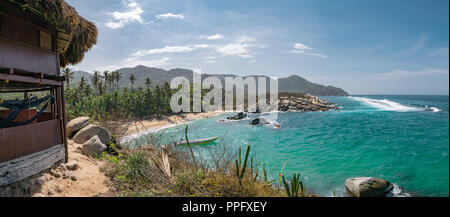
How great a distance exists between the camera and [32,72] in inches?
227

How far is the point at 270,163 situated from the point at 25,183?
1345cm

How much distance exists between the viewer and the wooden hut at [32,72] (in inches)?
208

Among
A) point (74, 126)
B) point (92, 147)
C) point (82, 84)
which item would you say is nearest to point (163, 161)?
point (92, 147)

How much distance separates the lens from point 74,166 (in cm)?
689

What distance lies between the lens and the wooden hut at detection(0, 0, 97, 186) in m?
5.28

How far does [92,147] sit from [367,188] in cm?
1238

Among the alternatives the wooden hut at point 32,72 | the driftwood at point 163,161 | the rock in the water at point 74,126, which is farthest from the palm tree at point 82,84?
the driftwood at point 163,161

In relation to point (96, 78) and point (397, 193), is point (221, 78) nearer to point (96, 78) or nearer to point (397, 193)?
point (96, 78)

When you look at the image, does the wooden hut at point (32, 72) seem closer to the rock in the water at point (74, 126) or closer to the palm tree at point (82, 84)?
the rock in the water at point (74, 126)

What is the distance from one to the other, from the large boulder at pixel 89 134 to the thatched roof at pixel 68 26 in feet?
9.72

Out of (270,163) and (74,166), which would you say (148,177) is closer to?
(74,166)

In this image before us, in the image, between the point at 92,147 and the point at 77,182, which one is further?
the point at 92,147

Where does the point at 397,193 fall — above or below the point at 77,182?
below
